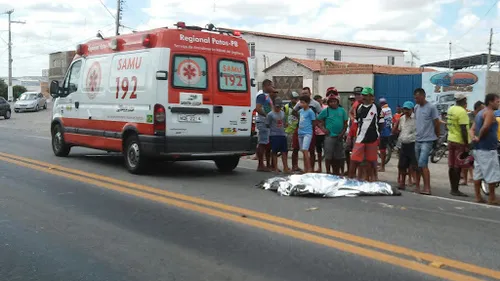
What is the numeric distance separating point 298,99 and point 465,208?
4.59m

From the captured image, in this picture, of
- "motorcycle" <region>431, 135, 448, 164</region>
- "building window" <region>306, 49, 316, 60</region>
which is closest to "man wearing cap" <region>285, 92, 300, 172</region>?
"motorcycle" <region>431, 135, 448, 164</region>

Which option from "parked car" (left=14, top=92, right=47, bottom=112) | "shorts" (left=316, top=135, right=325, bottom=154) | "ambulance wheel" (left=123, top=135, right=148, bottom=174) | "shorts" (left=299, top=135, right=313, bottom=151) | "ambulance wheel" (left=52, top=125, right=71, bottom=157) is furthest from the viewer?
"parked car" (left=14, top=92, right=47, bottom=112)

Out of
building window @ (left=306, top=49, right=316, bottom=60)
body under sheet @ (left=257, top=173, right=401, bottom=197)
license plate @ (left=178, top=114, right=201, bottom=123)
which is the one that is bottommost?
body under sheet @ (left=257, top=173, right=401, bottom=197)

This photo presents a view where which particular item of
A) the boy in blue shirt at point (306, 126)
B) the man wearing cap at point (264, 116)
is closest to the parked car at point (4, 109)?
the man wearing cap at point (264, 116)

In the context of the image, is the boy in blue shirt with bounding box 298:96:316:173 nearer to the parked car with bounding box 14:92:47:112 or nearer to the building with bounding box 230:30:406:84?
the building with bounding box 230:30:406:84

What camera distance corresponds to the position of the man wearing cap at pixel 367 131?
8.90m

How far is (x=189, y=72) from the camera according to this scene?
9359 millimetres

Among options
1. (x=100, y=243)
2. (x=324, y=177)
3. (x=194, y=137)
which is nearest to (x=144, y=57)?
(x=194, y=137)

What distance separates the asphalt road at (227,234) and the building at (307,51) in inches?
1363

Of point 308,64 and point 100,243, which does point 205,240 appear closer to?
point 100,243

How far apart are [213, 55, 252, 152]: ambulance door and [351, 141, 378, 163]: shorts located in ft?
7.16

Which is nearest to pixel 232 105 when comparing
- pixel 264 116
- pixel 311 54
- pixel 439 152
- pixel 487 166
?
pixel 264 116

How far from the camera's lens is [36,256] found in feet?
16.4

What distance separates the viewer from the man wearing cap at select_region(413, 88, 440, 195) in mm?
8562
